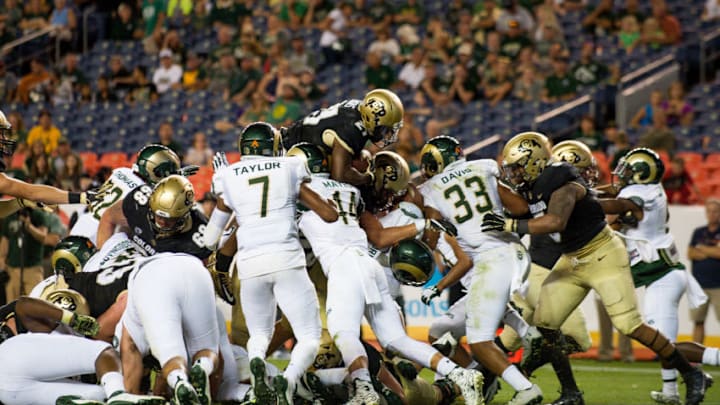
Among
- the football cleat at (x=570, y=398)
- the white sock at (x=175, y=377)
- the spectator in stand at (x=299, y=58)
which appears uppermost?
the spectator in stand at (x=299, y=58)

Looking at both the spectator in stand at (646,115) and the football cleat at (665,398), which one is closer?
the football cleat at (665,398)

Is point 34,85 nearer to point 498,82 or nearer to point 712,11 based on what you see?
point 498,82

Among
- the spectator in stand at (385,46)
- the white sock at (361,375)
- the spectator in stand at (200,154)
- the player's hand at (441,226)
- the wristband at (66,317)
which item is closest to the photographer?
the wristband at (66,317)

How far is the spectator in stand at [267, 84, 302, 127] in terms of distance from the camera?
636 inches

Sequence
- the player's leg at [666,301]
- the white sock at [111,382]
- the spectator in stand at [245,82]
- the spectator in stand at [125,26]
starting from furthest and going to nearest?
1. the spectator in stand at [125,26]
2. the spectator in stand at [245,82]
3. the player's leg at [666,301]
4. the white sock at [111,382]

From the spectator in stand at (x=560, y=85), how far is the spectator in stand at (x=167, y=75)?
5791 mm

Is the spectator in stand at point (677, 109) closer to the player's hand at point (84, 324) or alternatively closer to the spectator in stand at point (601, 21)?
the spectator in stand at point (601, 21)

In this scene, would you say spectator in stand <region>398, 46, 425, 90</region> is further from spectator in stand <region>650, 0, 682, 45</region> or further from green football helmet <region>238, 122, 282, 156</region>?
green football helmet <region>238, 122, 282, 156</region>

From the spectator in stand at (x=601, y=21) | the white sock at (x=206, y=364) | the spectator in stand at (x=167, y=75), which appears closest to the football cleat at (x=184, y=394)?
the white sock at (x=206, y=364)

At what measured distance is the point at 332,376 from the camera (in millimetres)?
7738

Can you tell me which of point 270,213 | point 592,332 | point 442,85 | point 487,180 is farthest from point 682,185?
point 270,213

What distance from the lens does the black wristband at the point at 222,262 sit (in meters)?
8.00

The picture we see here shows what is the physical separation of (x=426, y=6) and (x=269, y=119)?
120 inches

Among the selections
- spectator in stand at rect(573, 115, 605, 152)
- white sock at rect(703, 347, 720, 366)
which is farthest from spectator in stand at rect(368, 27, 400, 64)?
white sock at rect(703, 347, 720, 366)
